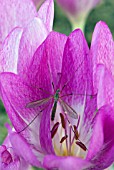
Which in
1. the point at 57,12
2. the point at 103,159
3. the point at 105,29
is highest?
the point at 57,12

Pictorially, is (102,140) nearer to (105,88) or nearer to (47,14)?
(105,88)

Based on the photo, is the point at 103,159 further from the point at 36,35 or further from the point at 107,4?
the point at 107,4

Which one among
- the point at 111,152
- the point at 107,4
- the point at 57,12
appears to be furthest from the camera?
the point at 107,4

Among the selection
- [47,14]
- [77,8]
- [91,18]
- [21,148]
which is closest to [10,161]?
[21,148]

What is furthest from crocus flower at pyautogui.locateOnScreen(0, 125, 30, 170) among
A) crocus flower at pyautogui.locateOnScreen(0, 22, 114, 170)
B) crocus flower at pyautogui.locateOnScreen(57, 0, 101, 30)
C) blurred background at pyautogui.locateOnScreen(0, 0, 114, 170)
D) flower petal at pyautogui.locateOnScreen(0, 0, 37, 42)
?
blurred background at pyautogui.locateOnScreen(0, 0, 114, 170)

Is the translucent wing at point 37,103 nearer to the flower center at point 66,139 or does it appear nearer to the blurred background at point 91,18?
the flower center at point 66,139

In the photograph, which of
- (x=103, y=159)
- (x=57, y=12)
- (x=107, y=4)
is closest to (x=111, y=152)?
(x=103, y=159)

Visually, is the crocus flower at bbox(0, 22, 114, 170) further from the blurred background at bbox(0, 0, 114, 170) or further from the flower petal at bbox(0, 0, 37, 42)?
the blurred background at bbox(0, 0, 114, 170)

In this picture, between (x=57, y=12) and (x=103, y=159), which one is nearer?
(x=103, y=159)

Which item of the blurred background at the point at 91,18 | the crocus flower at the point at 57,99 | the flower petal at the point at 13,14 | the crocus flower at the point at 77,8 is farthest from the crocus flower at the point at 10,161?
the blurred background at the point at 91,18
